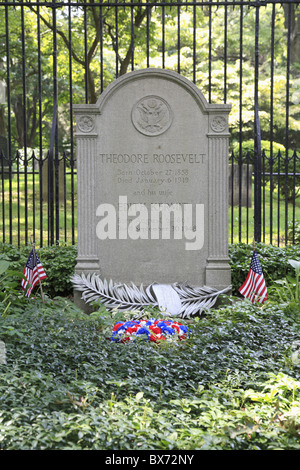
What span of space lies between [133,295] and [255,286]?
141cm

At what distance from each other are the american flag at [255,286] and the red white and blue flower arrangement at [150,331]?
110 cm

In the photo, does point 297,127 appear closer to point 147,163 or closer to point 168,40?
point 168,40

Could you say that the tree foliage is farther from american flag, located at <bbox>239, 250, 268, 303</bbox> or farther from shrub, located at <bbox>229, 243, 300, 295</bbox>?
american flag, located at <bbox>239, 250, 268, 303</bbox>

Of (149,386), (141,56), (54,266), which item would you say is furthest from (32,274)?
(141,56)

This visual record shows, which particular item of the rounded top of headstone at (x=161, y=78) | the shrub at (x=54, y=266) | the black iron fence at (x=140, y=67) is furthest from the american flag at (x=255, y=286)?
the shrub at (x=54, y=266)

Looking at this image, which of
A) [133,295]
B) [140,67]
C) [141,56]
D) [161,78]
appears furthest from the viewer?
[140,67]

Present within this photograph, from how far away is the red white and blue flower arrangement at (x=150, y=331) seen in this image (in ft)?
15.7

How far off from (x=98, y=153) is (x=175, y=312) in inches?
83.3

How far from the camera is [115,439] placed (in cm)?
299

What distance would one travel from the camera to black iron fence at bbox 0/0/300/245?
26.1 feet

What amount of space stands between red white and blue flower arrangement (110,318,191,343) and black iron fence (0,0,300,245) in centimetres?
261

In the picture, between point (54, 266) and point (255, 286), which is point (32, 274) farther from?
point (255, 286)

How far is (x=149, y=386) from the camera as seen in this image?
374cm

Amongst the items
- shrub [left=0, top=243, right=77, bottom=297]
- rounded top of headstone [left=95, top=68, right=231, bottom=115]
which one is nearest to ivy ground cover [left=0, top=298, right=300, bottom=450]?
shrub [left=0, top=243, right=77, bottom=297]
